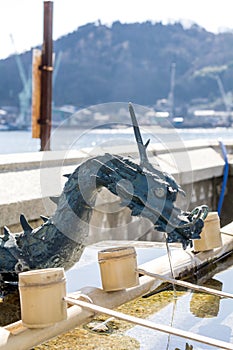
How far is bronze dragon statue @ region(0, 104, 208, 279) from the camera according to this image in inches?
90.8

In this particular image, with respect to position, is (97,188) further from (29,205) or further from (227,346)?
(29,205)

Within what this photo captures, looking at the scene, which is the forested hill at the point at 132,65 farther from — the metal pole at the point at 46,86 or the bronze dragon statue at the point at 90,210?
the bronze dragon statue at the point at 90,210

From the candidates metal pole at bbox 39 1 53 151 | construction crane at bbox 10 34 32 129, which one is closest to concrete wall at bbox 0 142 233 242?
metal pole at bbox 39 1 53 151

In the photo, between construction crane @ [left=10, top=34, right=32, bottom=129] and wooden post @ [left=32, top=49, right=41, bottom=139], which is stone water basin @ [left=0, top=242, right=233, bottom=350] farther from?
construction crane @ [left=10, top=34, right=32, bottom=129]

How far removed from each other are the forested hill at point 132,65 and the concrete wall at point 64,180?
4031cm

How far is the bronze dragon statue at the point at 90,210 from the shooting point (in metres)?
2.31

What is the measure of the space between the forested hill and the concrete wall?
40.3 metres

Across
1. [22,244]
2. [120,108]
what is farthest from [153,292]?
[120,108]

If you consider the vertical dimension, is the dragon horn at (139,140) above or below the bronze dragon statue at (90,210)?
above

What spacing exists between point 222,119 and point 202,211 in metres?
61.4

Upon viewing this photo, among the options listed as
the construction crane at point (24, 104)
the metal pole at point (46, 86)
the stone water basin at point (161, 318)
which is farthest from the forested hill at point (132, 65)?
the stone water basin at point (161, 318)

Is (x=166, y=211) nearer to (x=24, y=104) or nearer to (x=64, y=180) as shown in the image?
(x=64, y=180)

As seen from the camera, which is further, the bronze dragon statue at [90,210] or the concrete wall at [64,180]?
the concrete wall at [64,180]

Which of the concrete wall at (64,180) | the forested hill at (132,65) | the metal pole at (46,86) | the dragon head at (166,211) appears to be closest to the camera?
the dragon head at (166,211)
